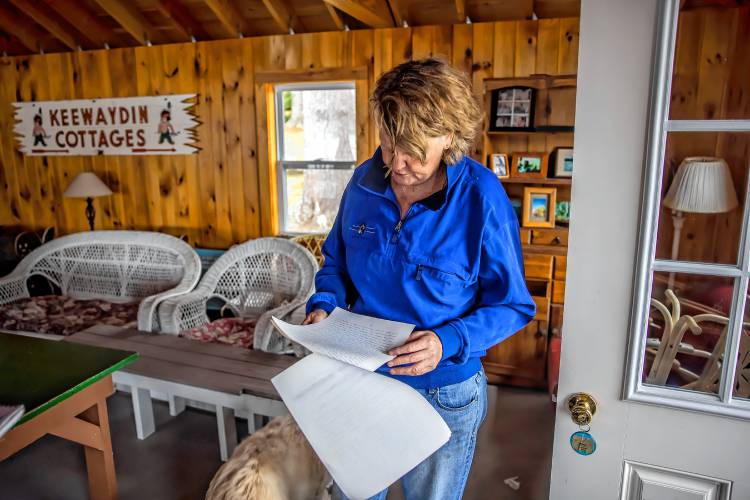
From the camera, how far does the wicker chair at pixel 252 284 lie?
3.11 metres

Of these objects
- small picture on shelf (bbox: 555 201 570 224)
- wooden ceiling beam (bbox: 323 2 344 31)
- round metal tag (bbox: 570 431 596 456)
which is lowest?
round metal tag (bbox: 570 431 596 456)

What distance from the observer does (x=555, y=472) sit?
3.70 feet

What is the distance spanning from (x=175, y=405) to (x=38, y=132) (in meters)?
2.92

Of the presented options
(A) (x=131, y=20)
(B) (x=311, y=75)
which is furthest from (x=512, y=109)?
(A) (x=131, y=20)

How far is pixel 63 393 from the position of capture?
62.5 inches

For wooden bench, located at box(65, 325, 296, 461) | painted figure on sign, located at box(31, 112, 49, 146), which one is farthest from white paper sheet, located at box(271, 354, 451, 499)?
painted figure on sign, located at box(31, 112, 49, 146)

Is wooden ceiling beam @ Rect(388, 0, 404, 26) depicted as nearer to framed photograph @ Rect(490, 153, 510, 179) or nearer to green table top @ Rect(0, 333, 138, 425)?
framed photograph @ Rect(490, 153, 510, 179)

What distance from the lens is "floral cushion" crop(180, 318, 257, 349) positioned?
9.44 ft

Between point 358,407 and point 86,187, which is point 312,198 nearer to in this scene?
point 86,187

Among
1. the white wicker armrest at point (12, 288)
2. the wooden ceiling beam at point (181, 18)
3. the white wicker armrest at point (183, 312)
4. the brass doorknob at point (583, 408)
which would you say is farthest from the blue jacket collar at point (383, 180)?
the white wicker armrest at point (12, 288)

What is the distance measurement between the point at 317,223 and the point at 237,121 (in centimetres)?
93

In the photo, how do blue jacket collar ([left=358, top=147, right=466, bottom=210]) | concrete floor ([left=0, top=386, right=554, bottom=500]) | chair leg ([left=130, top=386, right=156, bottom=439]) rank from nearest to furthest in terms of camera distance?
blue jacket collar ([left=358, top=147, right=466, bottom=210]) < concrete floor ([left=0, top=386, right=554, bottom=500]) < chair leg ([left=130, top=386, right=156, bottom=439])

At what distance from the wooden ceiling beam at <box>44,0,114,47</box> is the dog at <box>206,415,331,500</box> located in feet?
11.5

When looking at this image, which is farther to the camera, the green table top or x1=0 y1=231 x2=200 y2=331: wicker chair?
x1=0 y1=231 x2=200 y2=331: wicker chair
